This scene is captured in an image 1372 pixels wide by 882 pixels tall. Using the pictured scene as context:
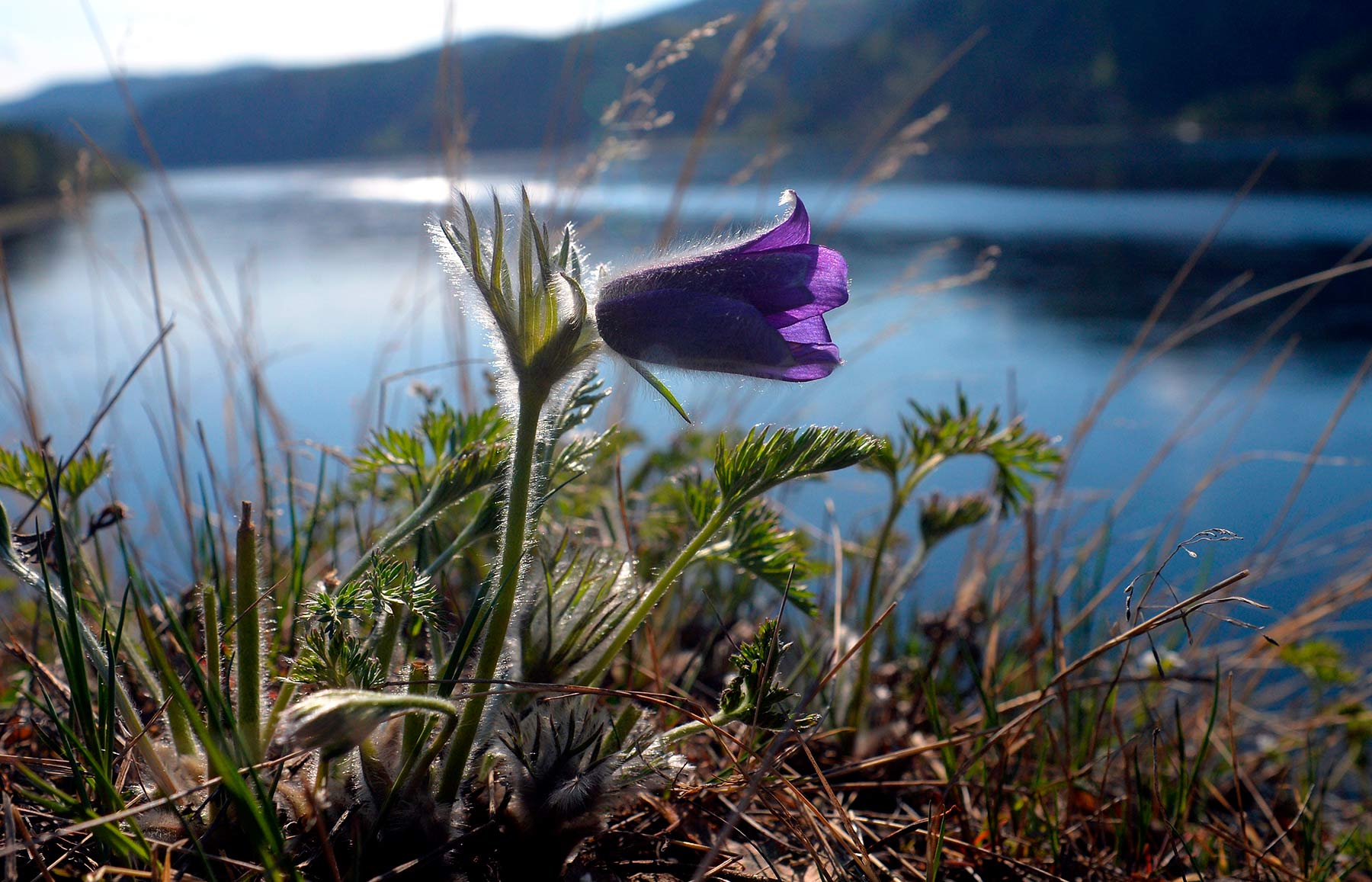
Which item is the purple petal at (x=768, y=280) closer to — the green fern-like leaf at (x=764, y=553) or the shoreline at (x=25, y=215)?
the green fern-like leaf at (x=764, y=553)

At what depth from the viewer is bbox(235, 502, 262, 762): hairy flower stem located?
2.66 feet

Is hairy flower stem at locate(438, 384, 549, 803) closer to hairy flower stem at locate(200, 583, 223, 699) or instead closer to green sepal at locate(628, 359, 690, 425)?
green sepal at locate(628, 359, 690, 425)

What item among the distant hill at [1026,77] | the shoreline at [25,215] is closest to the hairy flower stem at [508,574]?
the shoreline at [25,215]

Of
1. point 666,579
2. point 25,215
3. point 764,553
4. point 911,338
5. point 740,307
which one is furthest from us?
point 25,215

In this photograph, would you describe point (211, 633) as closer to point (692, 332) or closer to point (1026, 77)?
point (692, 332)

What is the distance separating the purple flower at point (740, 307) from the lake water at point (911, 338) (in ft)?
0.19

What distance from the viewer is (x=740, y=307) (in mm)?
727

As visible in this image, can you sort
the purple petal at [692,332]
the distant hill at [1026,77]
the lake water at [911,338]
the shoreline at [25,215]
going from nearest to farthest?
the purple petal at [692,332] < the lake water at [911,338] < the shoreline at [25,215] < the distant hill at [1026,77]

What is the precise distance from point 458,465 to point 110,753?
411 mm

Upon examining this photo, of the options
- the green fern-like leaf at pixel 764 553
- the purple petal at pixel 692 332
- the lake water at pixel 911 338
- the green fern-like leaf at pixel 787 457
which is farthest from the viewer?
the lake water at pixel 911 338

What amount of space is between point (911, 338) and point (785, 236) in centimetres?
398

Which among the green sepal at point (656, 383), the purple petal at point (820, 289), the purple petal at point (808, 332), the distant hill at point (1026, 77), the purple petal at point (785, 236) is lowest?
the green sepal at point (656, 383)

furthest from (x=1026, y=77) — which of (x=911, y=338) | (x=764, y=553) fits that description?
(x=764, y=553)

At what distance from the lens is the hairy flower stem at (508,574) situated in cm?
78
